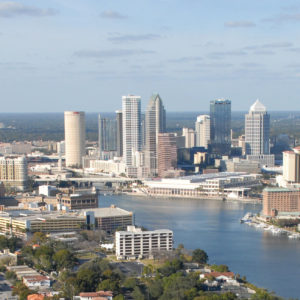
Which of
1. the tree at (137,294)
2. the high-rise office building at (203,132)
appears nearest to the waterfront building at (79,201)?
the tree at (137,294)

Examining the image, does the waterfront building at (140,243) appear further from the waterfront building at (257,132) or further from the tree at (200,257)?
the waterfront building at (257,132)

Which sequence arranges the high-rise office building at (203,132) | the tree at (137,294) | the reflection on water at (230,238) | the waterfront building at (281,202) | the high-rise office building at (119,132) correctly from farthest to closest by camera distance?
the high-rise office building at (203,132), the high-rise office building at (119,132), the waterfront building at (281,202), the reflection on water at (230,238), the tree at (137,294)

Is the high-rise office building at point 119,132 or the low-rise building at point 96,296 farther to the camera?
the high-rise office building at point 119,132

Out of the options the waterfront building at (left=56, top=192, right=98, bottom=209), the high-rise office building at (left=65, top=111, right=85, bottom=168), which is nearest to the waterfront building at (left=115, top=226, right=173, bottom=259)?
the waterfront building at (left=56, top=192, right=98, bottom=209)

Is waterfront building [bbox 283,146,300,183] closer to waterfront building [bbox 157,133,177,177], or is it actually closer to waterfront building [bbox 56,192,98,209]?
waterfront building [bbox 157,133,177,177]

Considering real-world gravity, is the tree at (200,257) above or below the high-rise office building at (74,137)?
below

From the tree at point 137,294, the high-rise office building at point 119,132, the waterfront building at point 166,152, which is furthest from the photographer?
the high-rise office building at point 119,132
